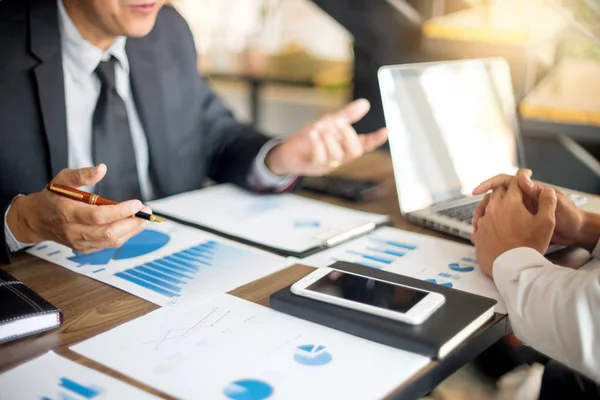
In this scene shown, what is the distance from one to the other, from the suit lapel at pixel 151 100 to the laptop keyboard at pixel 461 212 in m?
0.66

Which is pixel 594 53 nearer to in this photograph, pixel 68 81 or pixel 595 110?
pixel 595 110

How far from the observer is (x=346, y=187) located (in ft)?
4.50

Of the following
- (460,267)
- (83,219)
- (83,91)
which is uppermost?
(83,91)

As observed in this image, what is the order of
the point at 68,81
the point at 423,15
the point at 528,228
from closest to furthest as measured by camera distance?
1. the point at 528,228
2. the point at 68,81
3. the point at 423,15

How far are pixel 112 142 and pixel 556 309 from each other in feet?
3.08

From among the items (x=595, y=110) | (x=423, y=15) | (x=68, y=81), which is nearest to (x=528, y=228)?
(x=68, y=81)

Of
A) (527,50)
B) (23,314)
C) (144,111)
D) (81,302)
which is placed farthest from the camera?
(527,50)

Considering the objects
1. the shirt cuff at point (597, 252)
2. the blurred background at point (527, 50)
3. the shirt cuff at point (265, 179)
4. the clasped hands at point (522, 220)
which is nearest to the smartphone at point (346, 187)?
the shirt cuff at point (265, 179)

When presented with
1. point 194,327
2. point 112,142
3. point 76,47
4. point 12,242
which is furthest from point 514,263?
point 76,47

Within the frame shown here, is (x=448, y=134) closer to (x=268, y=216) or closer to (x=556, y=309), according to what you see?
(x=268, y=216)

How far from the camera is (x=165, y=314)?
78 cm

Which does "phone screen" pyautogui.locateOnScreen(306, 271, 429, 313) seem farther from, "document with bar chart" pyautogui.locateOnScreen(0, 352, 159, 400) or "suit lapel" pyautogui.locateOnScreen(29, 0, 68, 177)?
"suit lapel" pyautogui.locateOnScreen(29, 0, 68, 177)

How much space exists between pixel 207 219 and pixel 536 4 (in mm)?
1779

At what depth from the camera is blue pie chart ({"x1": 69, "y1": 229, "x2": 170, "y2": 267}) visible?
0.96 meters
